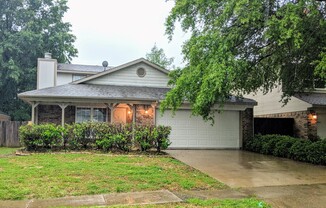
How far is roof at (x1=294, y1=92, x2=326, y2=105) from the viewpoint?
15839 millimetres

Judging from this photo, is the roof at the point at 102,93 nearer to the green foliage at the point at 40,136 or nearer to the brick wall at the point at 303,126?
the green foliage at the point at 40,136

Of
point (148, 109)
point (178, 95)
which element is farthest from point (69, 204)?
point (148, 109)

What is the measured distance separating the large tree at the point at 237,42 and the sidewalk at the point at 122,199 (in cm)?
289

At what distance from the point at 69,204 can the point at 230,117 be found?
1153cm

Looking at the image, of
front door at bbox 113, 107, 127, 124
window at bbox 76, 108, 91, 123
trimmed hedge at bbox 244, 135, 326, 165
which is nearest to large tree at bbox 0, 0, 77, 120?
window at bbox 76, 108, 91, 123

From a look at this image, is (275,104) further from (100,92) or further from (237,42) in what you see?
(100,92)

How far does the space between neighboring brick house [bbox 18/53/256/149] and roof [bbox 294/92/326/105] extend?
309 centimetres

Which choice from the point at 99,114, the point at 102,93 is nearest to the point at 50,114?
the point at 99,114

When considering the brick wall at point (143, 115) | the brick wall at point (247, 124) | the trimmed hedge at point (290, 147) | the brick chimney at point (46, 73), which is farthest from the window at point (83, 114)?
the trimmed hedge at point (290, 147)

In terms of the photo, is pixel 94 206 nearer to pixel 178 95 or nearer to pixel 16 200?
pixel 16 200

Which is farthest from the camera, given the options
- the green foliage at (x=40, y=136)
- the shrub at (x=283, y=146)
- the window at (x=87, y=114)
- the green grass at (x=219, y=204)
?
the window at (x=87, y=114)

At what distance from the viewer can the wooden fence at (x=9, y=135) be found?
15.7 meters

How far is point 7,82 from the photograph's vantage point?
2683 cm

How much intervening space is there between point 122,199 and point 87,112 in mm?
10653
